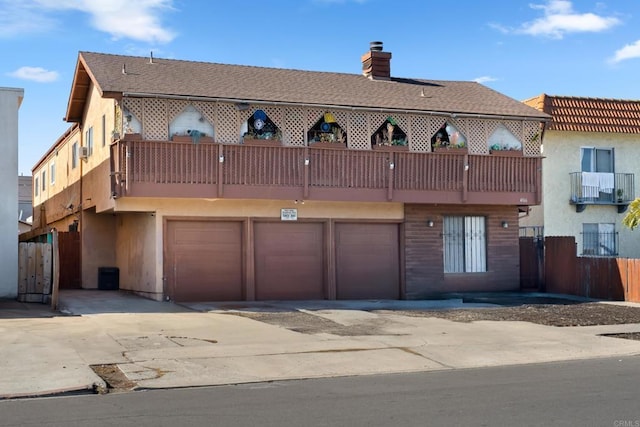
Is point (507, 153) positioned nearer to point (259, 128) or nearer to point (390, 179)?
point (390, 179)

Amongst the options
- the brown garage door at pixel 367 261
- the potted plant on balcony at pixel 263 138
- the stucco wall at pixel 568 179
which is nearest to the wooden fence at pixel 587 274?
the stucco wall at pixel 568 179

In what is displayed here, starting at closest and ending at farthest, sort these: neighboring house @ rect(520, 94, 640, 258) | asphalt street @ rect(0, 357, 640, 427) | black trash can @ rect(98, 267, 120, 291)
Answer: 1. asphalt street @ rect(0, 357, 640, 427)
2. black trash can @ rect(98, 267, 120, 291)
3. neighboring house @ rect(520, 94, 640, 258)

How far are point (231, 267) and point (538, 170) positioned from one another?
32.5 feet

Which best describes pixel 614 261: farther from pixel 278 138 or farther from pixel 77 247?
pixel 77 247

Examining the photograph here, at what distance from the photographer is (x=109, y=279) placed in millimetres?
25141

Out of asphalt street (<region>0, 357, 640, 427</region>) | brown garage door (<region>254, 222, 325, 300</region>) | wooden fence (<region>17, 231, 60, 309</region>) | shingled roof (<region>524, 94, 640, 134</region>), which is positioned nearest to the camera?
asphalt street (<region>0, 357, 640, 427</region>)

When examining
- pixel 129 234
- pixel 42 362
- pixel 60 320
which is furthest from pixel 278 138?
pixel 42 362

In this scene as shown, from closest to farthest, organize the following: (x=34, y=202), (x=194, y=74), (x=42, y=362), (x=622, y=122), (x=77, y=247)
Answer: (x=42, y=362), (x=194, y=74), (x=77, y=247), (x=622, y=122), (x=34, y=202)

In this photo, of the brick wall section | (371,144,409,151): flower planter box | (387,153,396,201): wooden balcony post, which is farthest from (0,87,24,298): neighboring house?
the brick wall section

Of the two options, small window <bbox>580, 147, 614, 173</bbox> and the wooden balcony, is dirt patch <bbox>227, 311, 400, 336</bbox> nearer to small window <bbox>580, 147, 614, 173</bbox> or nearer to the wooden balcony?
the wooden balcony

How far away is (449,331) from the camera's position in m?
15.7

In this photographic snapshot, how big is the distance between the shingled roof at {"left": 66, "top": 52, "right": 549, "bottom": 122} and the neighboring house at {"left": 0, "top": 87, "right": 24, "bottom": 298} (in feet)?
7.33

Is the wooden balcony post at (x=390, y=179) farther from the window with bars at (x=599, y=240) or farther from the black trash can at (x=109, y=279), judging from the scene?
the window with bars at (x=599, y=240)

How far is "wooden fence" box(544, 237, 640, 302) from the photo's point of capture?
2170 centimetres
